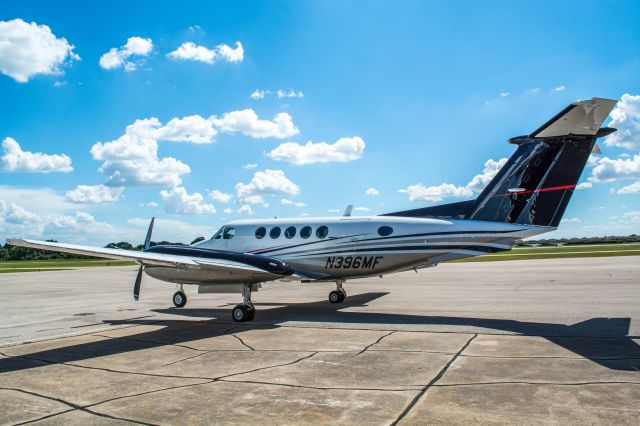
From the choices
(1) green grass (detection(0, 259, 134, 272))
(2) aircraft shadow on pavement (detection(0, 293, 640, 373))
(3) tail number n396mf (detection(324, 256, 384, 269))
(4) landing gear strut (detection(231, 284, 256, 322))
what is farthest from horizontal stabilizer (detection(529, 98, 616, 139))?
(1) green grass (detection(0, 259, 134, 272))

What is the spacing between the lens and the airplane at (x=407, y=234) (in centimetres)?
1227

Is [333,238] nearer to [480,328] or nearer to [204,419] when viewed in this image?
[480,328]

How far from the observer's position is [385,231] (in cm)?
1512

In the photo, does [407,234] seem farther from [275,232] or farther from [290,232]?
[275,232]

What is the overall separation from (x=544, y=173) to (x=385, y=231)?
4.79 meters

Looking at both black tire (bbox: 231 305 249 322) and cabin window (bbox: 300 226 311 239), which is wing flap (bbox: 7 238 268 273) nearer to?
black tire (bbox: 231 305 249 322)

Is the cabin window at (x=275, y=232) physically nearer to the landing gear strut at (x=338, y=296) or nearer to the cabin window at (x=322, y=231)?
the cabin window at (x=322, y=231)

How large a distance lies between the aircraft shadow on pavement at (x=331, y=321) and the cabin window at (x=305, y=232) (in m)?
2.45

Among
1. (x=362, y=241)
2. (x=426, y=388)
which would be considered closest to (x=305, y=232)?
(x=362, y=241)

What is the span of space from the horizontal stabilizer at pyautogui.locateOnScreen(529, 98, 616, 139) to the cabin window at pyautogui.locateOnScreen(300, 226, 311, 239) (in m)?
7.43

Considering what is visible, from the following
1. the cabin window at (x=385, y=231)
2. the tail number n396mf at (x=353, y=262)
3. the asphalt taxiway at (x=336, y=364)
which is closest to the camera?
the asphalt taxiway at (x=336, y=364)

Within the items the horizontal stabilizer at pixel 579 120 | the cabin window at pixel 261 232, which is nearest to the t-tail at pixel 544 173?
the horizontal stabilizer at pixel 579 120

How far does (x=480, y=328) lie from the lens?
36.8 feet

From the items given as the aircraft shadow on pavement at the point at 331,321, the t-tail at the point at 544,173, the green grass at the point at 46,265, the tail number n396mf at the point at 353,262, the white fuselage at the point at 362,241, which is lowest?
the green grass at the point at 46,265
